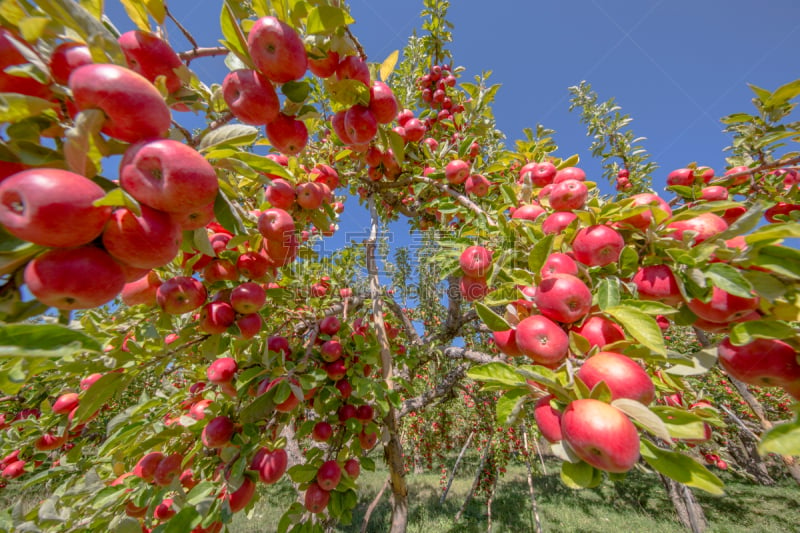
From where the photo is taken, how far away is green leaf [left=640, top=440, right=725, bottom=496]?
0.68m

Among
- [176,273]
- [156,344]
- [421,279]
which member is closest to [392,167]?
[176,273]

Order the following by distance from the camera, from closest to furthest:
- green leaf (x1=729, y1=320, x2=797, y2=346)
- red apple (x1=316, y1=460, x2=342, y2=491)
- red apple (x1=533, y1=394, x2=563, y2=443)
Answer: green leaf (x1=729, y1=320, x2=797, y2=346)
red apple (x1=533, y1=394, x2=563, y2=443)
red apple (x1=316, y1=460, x2=342, y2=491)

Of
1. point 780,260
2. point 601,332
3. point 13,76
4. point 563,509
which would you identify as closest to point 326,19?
point 13,76

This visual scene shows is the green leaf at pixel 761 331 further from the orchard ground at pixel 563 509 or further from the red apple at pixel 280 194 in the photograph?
the orchard ground at pixel 563 509

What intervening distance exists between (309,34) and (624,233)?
1.37 meters

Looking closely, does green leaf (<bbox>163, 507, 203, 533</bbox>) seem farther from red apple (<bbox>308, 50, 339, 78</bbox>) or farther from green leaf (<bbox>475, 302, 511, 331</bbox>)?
red apple (<bbox>308, 50, 339, 78</bbox>)

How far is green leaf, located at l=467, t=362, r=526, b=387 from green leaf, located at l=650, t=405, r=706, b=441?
0.33 metres

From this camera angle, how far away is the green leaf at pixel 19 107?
21.2 inches

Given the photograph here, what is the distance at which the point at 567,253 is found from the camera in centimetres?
117

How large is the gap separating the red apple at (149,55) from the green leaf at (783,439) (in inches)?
66.7

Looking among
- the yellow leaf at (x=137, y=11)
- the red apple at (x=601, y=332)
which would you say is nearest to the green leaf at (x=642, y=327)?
the red apple at (x=601, y=332)

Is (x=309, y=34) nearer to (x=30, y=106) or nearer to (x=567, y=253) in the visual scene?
(x=30, y=106)

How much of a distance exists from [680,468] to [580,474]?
0.22 m

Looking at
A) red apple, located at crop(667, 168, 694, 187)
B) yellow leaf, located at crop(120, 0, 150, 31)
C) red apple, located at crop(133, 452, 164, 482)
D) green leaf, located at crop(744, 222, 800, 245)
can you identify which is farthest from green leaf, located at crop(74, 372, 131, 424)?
red apple, located at crop(667, 168, 694, 187)
